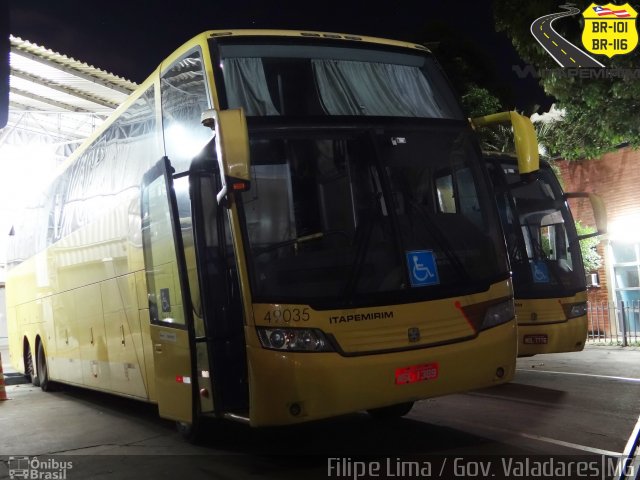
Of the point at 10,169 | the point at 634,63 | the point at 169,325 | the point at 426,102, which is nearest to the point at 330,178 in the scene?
the point at 426,102

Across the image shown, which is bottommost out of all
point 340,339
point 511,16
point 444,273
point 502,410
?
point 502,410

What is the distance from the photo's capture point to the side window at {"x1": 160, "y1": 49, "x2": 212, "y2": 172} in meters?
6.63

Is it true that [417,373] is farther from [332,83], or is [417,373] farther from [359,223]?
[332,83]

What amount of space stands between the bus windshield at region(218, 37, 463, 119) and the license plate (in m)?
4.75

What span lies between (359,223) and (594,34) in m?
7.61

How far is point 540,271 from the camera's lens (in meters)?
11.0

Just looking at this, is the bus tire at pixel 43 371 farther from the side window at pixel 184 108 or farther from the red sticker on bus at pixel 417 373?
the red sticker on bus at pixel 417 373

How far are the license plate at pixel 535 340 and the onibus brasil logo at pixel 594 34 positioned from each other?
4.72 metres

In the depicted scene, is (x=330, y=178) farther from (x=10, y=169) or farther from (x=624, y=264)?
(x=10, y=169)

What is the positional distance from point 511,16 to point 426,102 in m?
6.55

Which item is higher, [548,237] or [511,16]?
[511,16]

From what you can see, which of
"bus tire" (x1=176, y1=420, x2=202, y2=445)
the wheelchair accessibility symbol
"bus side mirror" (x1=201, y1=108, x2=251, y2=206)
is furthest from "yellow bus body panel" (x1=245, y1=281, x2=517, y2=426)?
"bus tire" (x1=176, y1=420, x2=202, y2=445)

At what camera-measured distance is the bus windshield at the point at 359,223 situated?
19.3 feet

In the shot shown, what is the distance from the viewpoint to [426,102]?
701 cm
